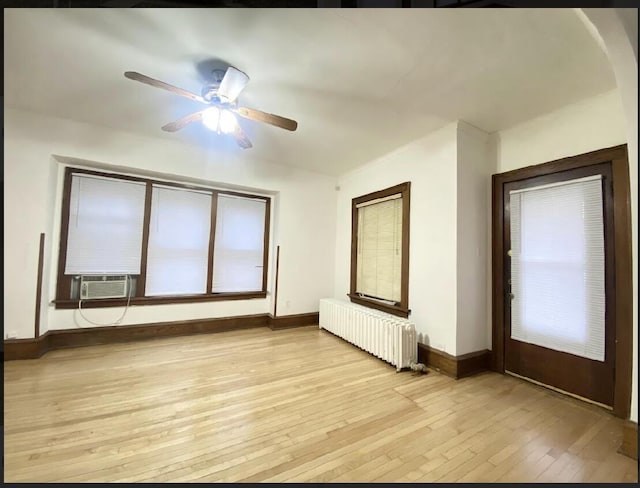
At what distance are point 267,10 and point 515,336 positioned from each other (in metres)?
3.65

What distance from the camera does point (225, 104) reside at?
2.32 meters

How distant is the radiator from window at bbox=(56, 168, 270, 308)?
59.4 inches

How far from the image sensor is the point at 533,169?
275cm

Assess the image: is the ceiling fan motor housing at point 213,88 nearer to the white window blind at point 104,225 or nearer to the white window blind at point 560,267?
the white window blind at point 104,225

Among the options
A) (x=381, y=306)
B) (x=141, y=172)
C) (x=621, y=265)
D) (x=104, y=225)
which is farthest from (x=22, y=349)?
(x=621, y=265)

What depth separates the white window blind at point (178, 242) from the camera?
12.7ft

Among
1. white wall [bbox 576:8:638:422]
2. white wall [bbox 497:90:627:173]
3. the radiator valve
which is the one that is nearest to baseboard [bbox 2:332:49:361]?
the radiator valve

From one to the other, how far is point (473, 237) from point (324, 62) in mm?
2388

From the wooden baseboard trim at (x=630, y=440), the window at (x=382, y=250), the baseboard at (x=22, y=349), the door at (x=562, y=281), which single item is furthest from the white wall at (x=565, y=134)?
the baseboard at (x=22, y=349)

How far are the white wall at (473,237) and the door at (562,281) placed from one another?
8.3 inches

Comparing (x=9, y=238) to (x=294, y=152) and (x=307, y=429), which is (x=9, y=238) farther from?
(x=307, y=429)

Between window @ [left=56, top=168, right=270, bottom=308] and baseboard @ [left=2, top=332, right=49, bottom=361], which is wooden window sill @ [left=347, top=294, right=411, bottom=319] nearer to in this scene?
window @ [left=56, top=168, right=270, bottom=308]

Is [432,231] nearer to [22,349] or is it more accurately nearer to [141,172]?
[141,172]

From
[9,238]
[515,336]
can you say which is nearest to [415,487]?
[515,336]
